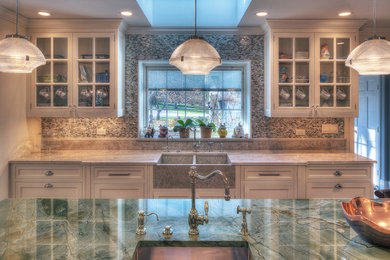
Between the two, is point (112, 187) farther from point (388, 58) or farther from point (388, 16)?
point (388, 16)

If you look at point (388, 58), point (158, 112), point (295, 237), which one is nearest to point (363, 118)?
point (158, 112)

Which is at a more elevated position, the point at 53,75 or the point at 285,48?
the point at 285,48

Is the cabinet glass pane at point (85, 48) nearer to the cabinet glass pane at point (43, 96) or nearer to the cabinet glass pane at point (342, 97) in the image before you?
the cabinet glass pane at point (43, 96)

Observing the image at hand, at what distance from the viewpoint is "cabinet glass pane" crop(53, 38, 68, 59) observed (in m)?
3.49

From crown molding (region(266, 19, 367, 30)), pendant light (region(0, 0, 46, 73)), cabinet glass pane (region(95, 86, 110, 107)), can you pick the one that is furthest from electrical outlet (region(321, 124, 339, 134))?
pendant light (region(0, 0, 46, 73))

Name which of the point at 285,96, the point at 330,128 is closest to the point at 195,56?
the point at 285,96

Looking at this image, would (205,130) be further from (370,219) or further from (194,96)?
(370,219)

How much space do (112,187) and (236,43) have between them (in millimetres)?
2141

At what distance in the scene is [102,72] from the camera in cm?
354

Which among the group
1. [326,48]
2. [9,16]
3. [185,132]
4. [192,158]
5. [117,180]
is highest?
[9,16]

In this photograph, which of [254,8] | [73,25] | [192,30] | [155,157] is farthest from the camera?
[192,30]

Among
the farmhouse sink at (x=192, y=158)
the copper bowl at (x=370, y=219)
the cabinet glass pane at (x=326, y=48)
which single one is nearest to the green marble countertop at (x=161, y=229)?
the copper bowl at (x=370, y=219)

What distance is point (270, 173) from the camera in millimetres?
3121

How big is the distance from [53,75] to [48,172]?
107 cm
